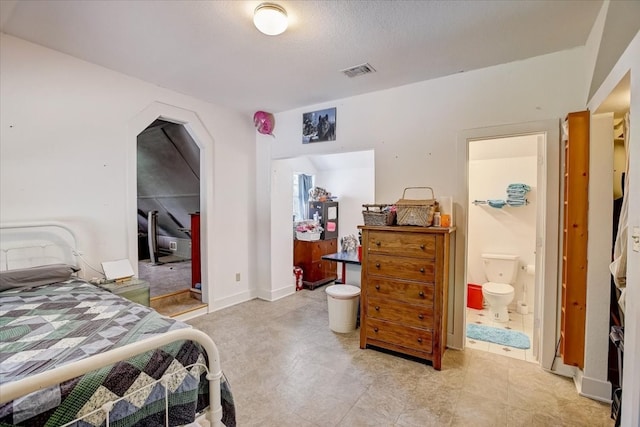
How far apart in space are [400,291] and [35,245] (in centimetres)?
301

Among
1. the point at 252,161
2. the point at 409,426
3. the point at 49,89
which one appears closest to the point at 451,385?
the point at 409,426

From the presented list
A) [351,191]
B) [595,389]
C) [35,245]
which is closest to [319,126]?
[351,191]

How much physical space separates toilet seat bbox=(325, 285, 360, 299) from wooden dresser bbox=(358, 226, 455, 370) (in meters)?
0.28

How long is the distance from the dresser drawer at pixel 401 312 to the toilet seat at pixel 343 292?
0.33 meters

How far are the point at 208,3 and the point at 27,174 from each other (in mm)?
1961

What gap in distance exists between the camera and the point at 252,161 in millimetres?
4152

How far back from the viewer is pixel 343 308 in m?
3.02

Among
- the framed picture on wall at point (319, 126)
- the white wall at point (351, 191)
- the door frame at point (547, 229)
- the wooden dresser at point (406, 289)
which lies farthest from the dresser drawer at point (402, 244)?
the white wall at point (351, 191)

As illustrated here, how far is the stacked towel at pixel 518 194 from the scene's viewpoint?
3.58m

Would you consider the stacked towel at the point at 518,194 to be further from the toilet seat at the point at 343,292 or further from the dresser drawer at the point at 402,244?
the toilet seat at the point at 343,292

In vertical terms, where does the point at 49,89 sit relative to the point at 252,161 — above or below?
above

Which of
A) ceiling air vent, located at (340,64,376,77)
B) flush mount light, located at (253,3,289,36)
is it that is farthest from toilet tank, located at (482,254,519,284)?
flush mount light, located at (253,3,289,36)

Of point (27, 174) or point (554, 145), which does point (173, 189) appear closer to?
point (27, 174)

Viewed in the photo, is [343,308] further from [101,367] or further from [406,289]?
[101,367]
